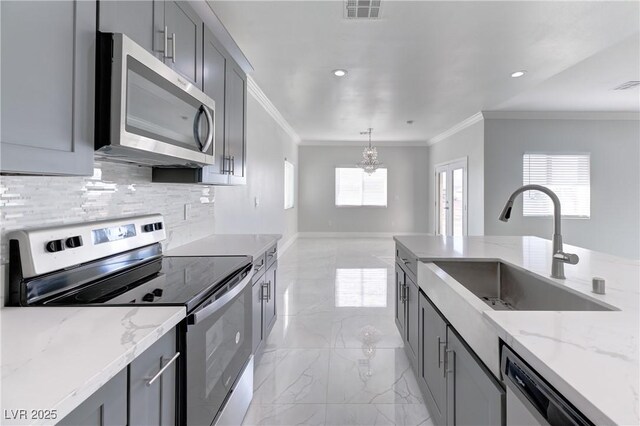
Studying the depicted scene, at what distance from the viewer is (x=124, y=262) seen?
5.52 ft

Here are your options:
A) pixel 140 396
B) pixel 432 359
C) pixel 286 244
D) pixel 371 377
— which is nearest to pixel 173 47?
pixel 140 396

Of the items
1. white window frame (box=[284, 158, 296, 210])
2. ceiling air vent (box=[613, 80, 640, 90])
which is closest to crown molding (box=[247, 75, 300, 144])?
white window frame (box=[284, 158, 296, 210])

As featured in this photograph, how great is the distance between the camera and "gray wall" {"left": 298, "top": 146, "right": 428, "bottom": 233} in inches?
392

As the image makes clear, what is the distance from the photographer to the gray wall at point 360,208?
9.95 meters

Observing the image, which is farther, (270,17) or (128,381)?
(270,17)

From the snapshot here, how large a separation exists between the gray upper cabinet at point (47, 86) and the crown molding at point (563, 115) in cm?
645

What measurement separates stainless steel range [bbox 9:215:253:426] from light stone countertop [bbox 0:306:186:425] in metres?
0.11

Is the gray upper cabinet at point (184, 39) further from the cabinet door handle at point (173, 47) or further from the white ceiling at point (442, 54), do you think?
the white ceiling at point (442, 54)

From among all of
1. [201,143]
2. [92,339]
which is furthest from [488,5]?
[92,339]

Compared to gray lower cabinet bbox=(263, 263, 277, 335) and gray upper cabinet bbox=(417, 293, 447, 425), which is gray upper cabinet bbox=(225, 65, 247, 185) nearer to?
gray lower cabinet bbox=(263, 263, 277, 335)

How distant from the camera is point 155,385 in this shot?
1.04 metres

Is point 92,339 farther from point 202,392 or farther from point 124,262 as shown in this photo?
point 124,262

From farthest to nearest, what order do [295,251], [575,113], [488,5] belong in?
[295,251], [575,113], [488,5]

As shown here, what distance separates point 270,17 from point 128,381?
2.78 m
